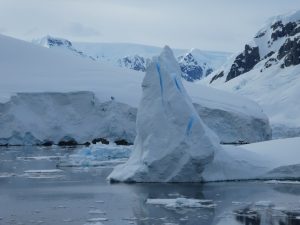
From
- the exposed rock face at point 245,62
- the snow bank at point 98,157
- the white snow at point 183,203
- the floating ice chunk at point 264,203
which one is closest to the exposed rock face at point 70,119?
the snow bank at point 98,157

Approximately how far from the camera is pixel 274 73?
105 m

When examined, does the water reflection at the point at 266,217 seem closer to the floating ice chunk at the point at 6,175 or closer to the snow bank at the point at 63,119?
the floating ice chunk at the point at 6,175

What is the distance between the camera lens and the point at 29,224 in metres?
12.5

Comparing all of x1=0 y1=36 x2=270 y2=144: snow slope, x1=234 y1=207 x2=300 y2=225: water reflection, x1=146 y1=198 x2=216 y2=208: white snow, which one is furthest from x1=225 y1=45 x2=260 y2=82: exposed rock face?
x1=234 y1=207 x2=300 y2=225: water reflection

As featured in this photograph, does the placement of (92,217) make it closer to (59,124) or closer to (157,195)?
(157,195)

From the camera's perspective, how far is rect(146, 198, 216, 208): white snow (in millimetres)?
14711

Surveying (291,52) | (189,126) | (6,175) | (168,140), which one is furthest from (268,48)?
(168,140)

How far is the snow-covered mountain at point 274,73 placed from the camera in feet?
271

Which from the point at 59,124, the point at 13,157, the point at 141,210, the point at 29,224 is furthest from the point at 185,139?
the point at 59,124

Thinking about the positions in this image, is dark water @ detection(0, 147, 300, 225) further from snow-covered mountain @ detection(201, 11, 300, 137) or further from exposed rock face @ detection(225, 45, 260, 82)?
exposed rock face @ detection(225, 45, 260, 82)

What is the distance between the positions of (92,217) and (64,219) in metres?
0.59

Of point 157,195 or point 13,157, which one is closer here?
point 157,195

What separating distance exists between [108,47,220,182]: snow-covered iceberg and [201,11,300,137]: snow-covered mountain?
46.3 metres

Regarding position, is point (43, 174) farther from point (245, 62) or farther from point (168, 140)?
point (245, 62)
